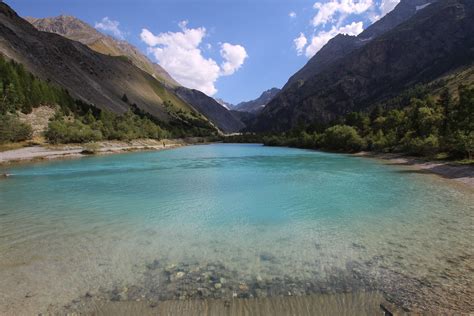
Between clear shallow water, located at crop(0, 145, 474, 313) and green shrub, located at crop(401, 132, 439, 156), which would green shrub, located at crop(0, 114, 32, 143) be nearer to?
clear shallow water, located at crop(0, 145, 474, 313)

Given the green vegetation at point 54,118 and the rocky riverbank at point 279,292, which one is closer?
the rocky riverbank at point 279,292

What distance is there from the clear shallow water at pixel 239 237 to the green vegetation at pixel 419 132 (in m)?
25.1

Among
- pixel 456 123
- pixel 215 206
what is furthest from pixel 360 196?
pixel 456 123

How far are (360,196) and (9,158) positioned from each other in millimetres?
66285

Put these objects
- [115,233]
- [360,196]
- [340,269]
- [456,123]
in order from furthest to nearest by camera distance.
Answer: [456,123]
[360,196]
[115,233]
[340,269]

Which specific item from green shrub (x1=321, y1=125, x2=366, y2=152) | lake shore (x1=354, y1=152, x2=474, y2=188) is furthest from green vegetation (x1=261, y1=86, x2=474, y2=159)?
lake shore (x1=354, y1=152, x2=474, y2=188)

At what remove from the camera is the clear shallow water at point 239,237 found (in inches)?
442

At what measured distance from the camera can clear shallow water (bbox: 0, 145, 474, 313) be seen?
36.8ft

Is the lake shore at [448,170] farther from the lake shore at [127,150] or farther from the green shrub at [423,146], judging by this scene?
the green shrub at [423,146]

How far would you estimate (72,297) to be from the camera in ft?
32.8

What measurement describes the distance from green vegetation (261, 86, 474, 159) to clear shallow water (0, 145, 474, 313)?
25076mm

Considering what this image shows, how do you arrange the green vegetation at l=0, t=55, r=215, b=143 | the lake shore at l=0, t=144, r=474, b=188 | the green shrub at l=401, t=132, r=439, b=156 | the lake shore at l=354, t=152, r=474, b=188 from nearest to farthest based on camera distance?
the lake shore at l=354, t=152, r=474, b=188 < the lake shore at l=0, t=144, r=474, b=188 < the green shrub at l=401, t=132, r=439, b=156 < the green vegetation at l=0, t=55, r=215, b=143

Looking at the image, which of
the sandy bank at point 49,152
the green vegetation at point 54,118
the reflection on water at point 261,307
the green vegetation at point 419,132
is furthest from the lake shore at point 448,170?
the green vegetation at point 54,118

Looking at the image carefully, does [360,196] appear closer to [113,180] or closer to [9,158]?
[113,180]
